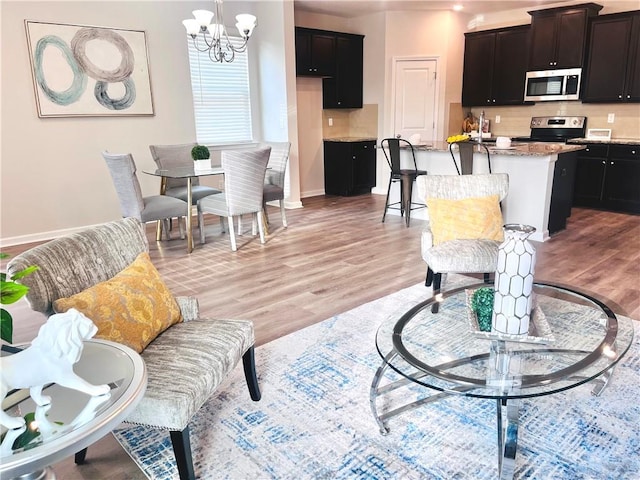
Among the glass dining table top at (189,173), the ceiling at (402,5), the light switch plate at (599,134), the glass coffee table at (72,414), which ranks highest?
the ceiling at (402,5)

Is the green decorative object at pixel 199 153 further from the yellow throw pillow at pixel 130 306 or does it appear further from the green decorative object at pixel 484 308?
the green decorative object at pixel 484 308

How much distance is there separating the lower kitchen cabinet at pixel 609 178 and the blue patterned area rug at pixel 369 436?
4.29 meters

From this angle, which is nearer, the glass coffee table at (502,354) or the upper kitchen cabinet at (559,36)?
the glass coffee table at (502,354)

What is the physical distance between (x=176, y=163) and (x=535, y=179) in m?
3.85

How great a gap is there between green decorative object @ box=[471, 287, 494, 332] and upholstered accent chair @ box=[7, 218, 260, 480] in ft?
3.18

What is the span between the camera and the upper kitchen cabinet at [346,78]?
7.22 meters

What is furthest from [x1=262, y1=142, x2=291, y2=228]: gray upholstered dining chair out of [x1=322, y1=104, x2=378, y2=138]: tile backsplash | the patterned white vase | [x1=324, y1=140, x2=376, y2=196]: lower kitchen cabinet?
the patterned white vase

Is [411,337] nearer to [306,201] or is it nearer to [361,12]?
[306,201]

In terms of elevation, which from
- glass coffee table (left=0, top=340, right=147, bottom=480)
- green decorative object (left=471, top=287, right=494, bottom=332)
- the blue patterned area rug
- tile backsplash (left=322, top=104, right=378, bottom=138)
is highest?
tile backsplash (left=322, top=104, right=378, bottom=138)

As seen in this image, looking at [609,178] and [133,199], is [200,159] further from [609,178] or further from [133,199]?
A: [609,178]

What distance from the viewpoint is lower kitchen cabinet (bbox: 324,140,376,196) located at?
24.1 ft

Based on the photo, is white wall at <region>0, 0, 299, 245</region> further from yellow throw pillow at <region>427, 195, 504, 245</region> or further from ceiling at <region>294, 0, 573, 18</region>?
yellow throw pillow at <region>427, 195, 504, 245</region>

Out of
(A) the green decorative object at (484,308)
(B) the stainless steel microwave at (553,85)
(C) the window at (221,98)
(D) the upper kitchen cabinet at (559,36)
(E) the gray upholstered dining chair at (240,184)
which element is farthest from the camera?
(B) the stainless steel microwave at (553,85)

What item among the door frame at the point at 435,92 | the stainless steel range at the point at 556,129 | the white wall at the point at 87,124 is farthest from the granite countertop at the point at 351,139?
the stainless steel range at the point at 556,129
